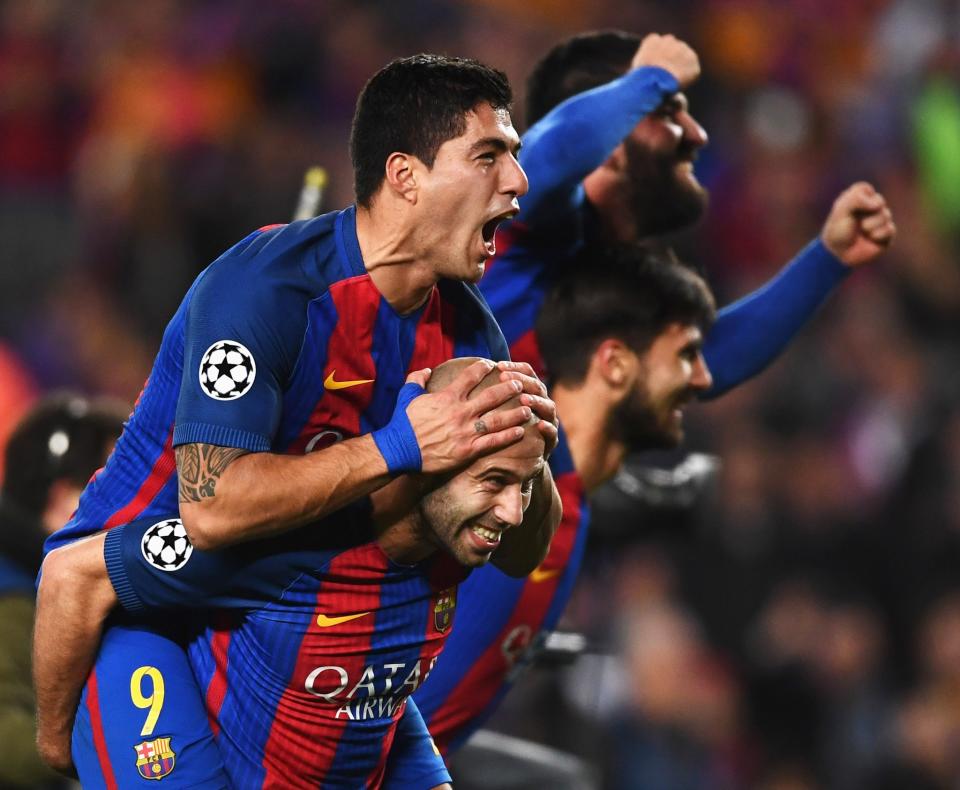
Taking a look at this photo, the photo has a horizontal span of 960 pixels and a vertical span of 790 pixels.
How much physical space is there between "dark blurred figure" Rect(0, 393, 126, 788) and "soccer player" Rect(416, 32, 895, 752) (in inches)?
39.0

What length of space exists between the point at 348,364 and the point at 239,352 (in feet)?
0.90

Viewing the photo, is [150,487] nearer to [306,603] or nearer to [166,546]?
[166,546]

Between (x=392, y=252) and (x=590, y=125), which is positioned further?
(x=590, y=125)

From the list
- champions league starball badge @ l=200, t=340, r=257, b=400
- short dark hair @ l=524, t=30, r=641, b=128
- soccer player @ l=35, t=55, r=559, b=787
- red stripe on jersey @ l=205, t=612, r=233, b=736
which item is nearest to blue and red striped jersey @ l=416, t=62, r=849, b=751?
short dark hair @ l=524, t=30, r=641, b=128

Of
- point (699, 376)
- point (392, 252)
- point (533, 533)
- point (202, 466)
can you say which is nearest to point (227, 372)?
point (202, 466)

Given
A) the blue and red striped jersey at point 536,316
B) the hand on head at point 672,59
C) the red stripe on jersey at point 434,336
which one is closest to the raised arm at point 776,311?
the blue and red striped jersey at point 536,316

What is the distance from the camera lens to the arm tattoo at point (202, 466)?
297cm

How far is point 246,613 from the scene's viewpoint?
10.9ft

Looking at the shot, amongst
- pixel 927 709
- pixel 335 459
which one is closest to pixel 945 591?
pixel 927 709

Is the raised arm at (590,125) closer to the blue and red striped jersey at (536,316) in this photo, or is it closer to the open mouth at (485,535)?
the blue and red striped jersey at (536,316)

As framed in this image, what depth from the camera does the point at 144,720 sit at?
331cm

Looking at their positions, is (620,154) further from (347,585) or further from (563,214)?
(347,585)

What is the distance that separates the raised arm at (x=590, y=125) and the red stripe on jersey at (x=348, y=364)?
1.06m

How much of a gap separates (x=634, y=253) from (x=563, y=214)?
0.30m
